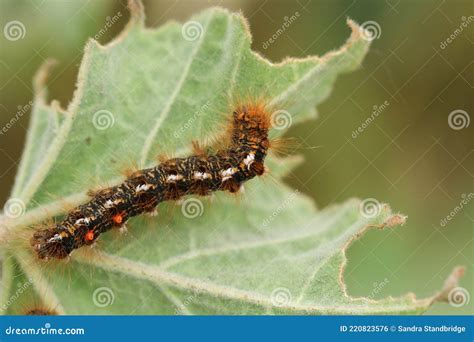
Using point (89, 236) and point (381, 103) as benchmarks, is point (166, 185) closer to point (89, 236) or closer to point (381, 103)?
point (89, 236)

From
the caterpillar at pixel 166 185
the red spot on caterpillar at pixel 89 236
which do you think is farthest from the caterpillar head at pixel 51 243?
the red spot on caterpillar at pixel 89 236

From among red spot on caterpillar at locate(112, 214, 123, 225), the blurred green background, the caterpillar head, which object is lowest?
the caterpillar head

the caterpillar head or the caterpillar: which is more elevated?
the caterpillar

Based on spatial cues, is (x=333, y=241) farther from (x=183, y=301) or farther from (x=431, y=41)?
(x=431, y=41)

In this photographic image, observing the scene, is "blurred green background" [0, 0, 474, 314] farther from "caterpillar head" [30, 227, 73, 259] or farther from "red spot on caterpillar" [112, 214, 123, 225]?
"red spot on caterpillar" [112, 214, 123, 225]

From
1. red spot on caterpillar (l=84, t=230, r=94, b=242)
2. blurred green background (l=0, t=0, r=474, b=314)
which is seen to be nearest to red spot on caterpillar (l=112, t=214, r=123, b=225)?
red spot on caterpillar (l=84, t=230, r=94, b=242)

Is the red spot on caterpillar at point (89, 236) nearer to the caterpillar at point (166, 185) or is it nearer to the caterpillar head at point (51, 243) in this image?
Answer: the caterpillar at point (166, 185)

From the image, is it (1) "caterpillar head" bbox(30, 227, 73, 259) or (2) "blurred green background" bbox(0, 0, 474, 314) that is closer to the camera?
(1) "caterpillar head" bbox(30, 227, 73, 259)
